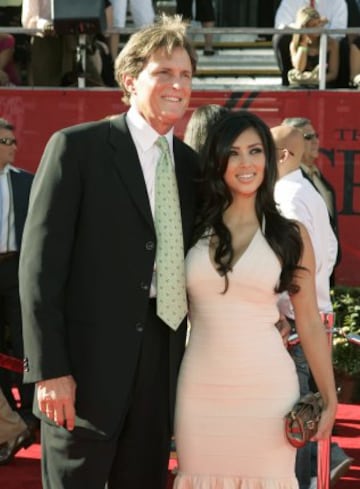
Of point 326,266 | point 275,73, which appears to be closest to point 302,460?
point 326,266

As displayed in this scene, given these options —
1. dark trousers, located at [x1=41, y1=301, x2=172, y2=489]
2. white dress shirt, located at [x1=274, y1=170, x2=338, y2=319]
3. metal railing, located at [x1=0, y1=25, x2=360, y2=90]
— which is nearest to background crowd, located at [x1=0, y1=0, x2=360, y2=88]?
metal railing, located at [x1=0, y1=25, x2=360, y2=90]

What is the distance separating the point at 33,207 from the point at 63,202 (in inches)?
4.5

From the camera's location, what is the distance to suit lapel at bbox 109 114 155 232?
12.2 ft

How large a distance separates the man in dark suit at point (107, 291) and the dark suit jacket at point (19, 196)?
303 cm

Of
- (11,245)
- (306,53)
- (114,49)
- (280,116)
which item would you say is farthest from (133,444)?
(114,49)

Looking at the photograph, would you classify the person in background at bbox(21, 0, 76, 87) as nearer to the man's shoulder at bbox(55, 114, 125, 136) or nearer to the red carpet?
the red carpet

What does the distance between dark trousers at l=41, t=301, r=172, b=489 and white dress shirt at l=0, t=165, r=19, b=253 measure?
3.06 m

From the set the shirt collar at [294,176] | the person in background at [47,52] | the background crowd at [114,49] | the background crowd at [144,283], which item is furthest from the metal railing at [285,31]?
the background crowd at [144,283]

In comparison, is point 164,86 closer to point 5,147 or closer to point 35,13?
point 5,147

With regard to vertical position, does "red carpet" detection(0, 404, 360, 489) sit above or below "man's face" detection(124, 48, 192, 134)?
below

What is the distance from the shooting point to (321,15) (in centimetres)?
1004

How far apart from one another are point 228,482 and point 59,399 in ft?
2.29

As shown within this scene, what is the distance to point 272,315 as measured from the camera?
3850mm

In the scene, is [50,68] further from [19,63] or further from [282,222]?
[282,222]
